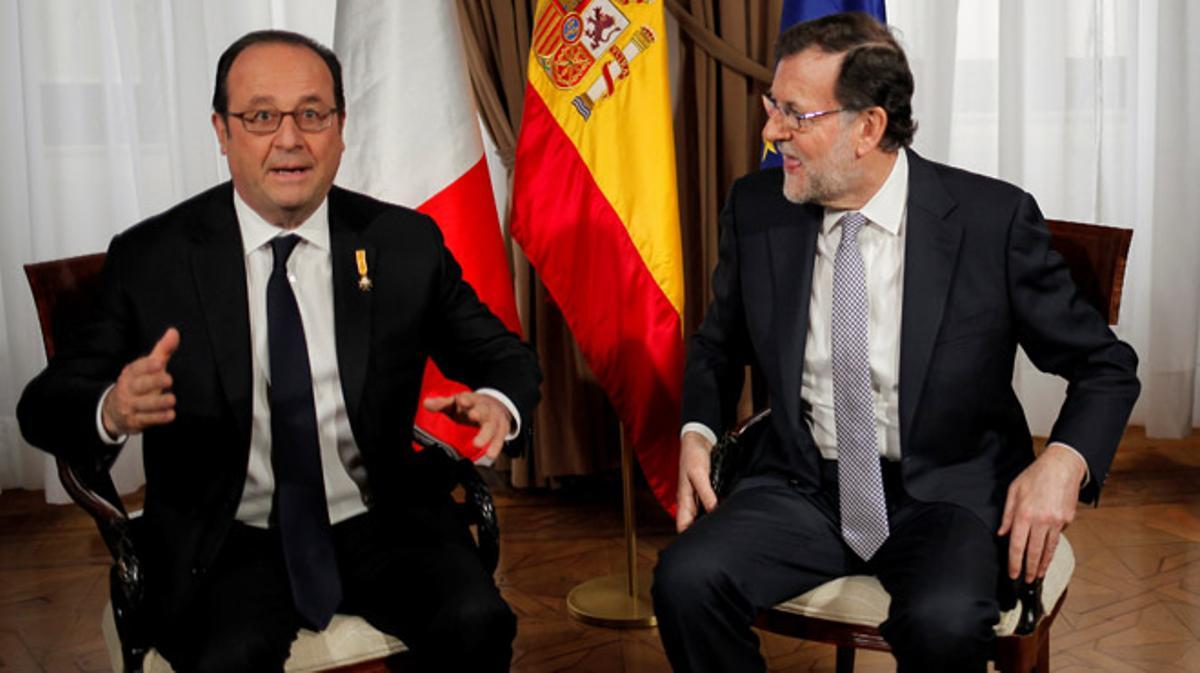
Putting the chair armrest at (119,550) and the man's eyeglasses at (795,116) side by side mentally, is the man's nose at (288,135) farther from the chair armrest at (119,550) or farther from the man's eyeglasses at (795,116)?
the man's eyeglasses at (795,116)

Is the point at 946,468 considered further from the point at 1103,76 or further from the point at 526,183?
the point at 1103,76

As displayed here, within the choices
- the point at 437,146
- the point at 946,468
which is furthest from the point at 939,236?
the point at 437,146

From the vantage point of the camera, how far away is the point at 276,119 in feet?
8.61

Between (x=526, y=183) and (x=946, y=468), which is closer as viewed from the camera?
(x=946, y=468)

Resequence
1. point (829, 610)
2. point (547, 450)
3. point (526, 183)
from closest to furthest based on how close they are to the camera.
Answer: point (829, 610) → point (526, 183) → point (547, 450)

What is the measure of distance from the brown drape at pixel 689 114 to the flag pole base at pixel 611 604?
2.53ft

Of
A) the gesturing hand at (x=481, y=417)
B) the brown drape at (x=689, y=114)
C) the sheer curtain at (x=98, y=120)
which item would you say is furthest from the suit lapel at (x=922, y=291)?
the sheer curtain at (x=98, y=120)

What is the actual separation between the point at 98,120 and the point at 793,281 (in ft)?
10.0

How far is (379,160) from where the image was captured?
12.8 ft

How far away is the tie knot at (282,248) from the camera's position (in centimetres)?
262

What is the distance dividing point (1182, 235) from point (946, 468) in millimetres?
2870

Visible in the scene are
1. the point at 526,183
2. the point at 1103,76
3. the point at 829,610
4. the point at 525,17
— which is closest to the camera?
the point at 829,610

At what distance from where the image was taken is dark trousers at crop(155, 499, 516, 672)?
2.39 metres

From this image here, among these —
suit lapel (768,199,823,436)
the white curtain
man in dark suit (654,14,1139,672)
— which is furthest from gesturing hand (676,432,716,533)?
the white curtain
